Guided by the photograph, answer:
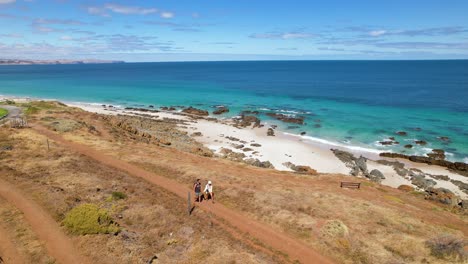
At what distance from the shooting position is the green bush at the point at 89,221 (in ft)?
51.2

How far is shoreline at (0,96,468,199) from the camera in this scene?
37062 millimetres

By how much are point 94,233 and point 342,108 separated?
232 ft

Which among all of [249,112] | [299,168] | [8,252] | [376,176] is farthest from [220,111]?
[8,252]

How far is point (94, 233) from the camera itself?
51.0 ft

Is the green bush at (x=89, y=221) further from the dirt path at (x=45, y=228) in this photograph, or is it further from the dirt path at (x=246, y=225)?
the dirt path at (x=246, y=225)

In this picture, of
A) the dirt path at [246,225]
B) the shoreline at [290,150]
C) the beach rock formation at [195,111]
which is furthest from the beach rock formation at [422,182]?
the beach rock formation at [195,111]

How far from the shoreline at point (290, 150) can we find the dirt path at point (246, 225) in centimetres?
1752

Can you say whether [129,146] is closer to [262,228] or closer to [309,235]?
[262,228]

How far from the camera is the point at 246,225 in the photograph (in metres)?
17.9

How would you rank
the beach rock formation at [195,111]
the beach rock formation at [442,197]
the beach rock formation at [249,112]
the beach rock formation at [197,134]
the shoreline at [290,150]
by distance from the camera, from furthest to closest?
the beach rock formation at [249,112] < the beach rock formation at [195,111] < the beach rock formation at [197,134] < the shoreline at [290,150] < the beach rock formation at [442,197]

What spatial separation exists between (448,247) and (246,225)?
10630mm

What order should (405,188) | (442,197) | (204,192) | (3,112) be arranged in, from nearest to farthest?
(204,192), (442,197), (405,188), (3,112)

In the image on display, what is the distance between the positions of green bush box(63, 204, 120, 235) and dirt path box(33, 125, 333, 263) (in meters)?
5.68

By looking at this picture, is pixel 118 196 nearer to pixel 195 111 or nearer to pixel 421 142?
pixel 421 142
